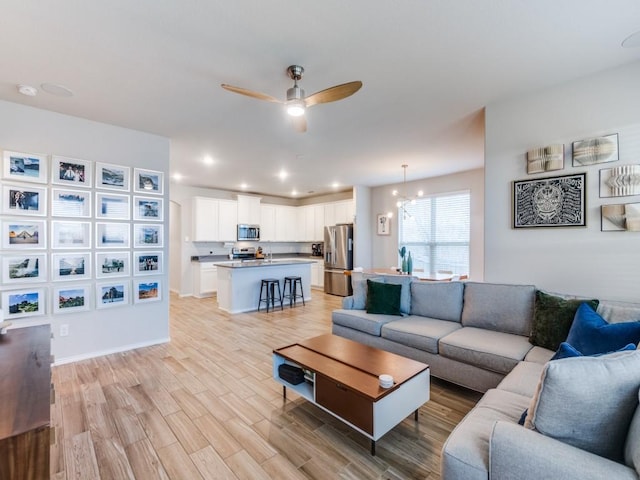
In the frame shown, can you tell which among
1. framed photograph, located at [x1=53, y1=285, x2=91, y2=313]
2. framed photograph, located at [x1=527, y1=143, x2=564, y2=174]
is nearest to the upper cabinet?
framed photograph, located at [x1=53, y1=285, x2=91, y2=313]

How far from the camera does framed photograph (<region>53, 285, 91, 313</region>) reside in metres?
3.25

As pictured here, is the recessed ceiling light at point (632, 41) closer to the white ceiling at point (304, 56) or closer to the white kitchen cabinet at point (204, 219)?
the white ceiling at point (304, 56)

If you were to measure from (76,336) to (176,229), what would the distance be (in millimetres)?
4486

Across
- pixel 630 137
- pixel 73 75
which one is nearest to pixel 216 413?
pixel 73 75

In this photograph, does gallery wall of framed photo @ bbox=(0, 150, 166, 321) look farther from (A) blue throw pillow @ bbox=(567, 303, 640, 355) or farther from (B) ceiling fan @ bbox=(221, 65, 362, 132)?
(A) blue throw pillow @ bbox=(567, 303, 640, 355)

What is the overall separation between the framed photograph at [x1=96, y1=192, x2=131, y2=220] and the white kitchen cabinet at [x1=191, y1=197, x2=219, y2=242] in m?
3.38

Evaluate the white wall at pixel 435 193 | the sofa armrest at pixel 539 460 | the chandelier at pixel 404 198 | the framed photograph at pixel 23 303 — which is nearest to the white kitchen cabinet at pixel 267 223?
the white wall at pixel 435 193

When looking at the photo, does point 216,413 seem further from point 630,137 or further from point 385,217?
point 385,217

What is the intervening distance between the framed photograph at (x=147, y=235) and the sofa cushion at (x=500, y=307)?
3.92m

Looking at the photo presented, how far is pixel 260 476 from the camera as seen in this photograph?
5.65 feet

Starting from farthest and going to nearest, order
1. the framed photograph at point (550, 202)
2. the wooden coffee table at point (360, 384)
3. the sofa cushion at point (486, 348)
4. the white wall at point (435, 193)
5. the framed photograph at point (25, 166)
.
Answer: the white wall at point (435, 193) → the framed photograph at point (25, 166) → the framed photograph at point (550, 202) → the sofa cushion at point (486, 348) → the wooden coffee table at point (360, 384)

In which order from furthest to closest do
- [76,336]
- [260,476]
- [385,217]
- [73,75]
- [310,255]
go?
[310,255] < [385,217] < [76,336] < [73,75] < [260,476]

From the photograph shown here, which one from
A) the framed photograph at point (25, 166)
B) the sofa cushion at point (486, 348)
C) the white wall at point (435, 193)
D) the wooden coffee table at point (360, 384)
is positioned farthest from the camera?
the white wall at point (435, 193)

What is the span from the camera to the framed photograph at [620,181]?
2377 mm
